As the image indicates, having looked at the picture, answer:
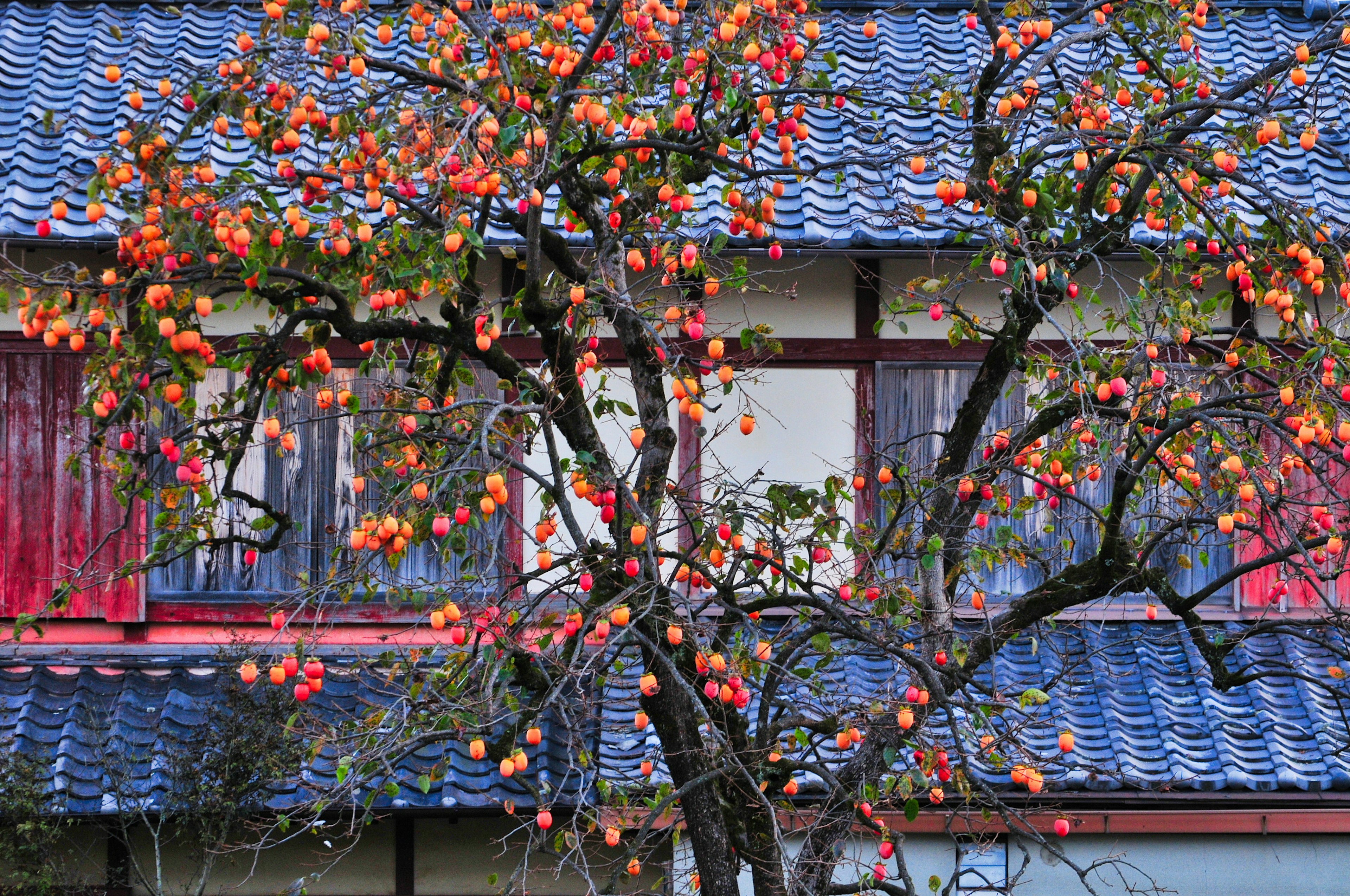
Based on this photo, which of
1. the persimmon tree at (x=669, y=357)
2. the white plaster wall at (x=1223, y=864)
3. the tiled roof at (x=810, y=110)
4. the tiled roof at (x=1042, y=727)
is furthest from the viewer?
the tiled roof at (x=810, y=110)

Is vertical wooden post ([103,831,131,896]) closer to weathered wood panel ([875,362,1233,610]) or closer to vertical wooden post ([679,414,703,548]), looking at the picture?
vertical wooden post ([679,414,703,548])

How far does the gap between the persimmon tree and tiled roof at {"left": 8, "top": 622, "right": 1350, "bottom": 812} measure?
102cm

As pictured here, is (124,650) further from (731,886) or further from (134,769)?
(731,886)

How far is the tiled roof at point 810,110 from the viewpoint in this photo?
6.50 meters

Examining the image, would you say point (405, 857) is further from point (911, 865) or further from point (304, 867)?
point (911, 865)

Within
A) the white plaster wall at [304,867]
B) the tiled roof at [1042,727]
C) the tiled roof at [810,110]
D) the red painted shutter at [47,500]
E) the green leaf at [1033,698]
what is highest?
the tiled roof at [810,110]

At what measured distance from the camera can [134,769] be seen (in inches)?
232

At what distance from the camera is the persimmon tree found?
3.64 meters

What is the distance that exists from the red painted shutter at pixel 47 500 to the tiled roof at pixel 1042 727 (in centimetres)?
41

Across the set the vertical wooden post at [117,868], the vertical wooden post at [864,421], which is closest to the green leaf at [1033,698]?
the vertical wooden post at [864,421]

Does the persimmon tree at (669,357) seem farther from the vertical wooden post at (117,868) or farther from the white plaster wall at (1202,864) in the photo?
the vertical wooden post at (117,868)

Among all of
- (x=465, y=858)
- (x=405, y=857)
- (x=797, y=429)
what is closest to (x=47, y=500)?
(x=405, y=857)

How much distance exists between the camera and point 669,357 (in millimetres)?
4219

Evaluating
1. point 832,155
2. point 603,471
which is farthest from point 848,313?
point 603,471
